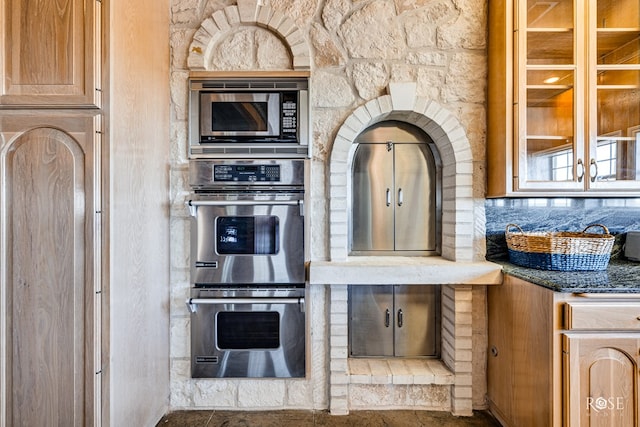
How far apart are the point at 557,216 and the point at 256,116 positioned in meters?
1.97

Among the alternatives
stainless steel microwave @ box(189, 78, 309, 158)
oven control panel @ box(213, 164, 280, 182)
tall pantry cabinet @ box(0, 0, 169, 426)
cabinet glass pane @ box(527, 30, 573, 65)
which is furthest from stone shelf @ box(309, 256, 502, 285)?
cabinet glass pane @ box(527, 30, 573, 65)

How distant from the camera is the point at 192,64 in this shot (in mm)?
1945

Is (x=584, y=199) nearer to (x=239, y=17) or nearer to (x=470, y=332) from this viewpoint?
(x=470, y=332)

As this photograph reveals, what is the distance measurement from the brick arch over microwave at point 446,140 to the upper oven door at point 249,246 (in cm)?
23

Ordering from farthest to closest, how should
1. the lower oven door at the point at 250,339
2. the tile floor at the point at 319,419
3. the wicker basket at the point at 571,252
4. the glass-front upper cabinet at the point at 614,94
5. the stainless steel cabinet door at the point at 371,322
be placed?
the stainless steel cabinet door at the point at 371,322, the lower oven door at the point at 250,339, the tile floor at the point at 319,419, the glass-front upper cabinet at the point at 614,94, the wicker basket at the point at 571,252

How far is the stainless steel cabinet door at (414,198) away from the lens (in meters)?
2.20

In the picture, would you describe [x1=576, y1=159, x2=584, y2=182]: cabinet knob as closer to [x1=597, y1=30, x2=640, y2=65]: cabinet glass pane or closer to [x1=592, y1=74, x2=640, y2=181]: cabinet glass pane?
[x1=592, y1=74, x2=640, y2=181]: cabinet glass pane

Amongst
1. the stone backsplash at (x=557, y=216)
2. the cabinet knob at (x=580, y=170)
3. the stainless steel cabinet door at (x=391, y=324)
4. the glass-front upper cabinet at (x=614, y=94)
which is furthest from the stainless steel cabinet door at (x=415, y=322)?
the glass-front upper cabinet at (x=614, y=94)

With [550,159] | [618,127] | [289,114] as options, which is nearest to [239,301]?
[289,114]

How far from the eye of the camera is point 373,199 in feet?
7.25

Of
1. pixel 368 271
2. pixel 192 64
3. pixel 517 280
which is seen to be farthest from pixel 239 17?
pixel 517 280

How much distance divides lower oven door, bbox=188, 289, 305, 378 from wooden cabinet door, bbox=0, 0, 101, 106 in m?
1.19

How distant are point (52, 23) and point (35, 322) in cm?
130

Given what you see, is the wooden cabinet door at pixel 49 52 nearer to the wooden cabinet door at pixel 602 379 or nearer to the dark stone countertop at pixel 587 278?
the dark stone countertop at pixel 587 278
